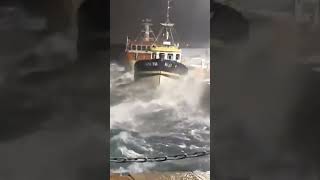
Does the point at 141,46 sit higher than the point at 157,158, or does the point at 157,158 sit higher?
the point at 141,46

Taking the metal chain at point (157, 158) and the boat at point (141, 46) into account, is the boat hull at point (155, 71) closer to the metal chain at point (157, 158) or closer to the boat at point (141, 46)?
the boat at point (141, 46)

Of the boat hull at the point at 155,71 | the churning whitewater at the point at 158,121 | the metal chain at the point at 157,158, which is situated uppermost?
the boat hull at the point at 155,71

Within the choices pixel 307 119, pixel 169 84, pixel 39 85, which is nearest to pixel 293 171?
pixel 307 119

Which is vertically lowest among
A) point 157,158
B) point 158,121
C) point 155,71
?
point 157,158

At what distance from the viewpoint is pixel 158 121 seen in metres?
1.50

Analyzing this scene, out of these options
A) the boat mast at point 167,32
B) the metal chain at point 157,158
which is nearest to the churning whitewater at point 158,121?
the metal chain at point 157,158

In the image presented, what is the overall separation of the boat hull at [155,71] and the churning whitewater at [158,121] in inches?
0.8

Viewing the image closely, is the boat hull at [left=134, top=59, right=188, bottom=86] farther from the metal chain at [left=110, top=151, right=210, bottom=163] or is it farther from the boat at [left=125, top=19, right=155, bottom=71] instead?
the metal chain at [left=110, top=151, right=210, bottom=163]

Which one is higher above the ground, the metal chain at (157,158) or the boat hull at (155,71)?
the boat hull at (155,71)

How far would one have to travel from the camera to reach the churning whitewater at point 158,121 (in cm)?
149

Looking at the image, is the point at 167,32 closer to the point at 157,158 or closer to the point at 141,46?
the point at 141,46

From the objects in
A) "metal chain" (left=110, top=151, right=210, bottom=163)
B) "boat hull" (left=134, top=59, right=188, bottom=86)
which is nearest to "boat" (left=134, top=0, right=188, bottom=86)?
"boat hull" (left=134, top=59, right=188, bottom=86)

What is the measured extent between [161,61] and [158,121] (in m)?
0.19

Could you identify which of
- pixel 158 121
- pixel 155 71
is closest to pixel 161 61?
pixel 155 71
